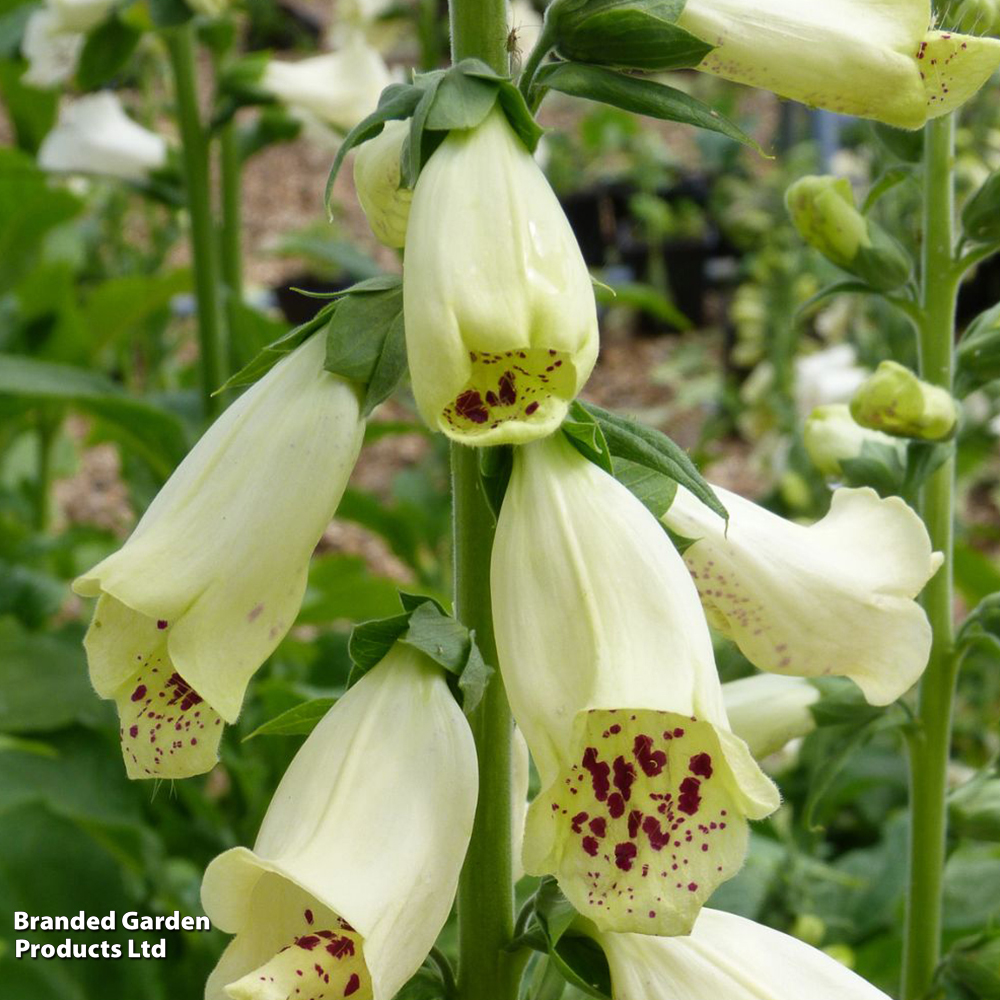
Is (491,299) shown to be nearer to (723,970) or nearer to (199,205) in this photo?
(723,970)

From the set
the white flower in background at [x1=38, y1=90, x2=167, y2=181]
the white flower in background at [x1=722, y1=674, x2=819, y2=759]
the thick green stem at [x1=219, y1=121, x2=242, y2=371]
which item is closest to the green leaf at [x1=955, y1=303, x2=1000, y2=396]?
the white flower in background at [x1=722, y1=674, x2=819, y2=759]

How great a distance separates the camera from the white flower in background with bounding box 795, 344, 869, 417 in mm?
2174

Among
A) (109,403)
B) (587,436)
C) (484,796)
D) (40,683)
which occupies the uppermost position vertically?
(587,436)

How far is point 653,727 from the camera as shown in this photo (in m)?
0.65

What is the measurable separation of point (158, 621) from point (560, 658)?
0.72ft

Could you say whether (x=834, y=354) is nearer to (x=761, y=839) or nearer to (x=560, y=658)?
(x=761, y=839)

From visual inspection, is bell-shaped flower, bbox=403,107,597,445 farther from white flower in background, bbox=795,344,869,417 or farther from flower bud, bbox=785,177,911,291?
white flower in background, bbox=795,344,869,417

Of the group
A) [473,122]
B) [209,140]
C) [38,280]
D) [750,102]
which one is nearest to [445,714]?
[473,122]

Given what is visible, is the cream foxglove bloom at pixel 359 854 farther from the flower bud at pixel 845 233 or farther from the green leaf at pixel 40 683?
the green leaf at pixel 40 683

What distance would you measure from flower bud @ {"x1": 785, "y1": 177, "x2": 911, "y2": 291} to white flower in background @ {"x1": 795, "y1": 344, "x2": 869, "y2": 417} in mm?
1065

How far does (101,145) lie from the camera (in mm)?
1946

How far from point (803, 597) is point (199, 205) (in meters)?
1.23

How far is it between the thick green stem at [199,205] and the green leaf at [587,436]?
1.16 m

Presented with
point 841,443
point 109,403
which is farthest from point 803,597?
point 109,403
